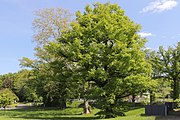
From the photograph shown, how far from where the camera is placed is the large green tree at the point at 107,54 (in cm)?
2347

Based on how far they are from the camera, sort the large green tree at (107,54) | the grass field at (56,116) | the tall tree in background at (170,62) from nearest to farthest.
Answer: the grass field at (56,116), the large green tree at (107,54), the tall tree in background at (170,62)

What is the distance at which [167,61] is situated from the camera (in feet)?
132

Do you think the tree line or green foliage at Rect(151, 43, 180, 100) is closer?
the tree line

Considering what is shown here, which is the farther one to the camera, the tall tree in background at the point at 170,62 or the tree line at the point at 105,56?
the tall tree in background at the point at 170,62

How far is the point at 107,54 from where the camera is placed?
78.7 ft

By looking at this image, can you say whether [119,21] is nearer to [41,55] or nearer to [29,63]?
[41,55]

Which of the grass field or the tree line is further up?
the tree line

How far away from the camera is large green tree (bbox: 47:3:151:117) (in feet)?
77.0

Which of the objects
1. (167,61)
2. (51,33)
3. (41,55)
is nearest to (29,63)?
(41,55)

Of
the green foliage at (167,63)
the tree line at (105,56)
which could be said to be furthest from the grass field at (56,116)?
the green foliage at (167,63)

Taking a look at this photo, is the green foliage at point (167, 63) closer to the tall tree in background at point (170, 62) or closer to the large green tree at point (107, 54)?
the tall tree in background at point (170, 62)

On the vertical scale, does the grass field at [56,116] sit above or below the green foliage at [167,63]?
below

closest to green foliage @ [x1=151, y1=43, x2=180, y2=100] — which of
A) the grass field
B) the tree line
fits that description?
the grass field

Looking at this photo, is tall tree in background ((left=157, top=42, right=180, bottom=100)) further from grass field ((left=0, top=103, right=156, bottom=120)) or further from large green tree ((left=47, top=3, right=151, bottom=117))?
large green tree ((left=47, top=3, right=151, bottom=117))
